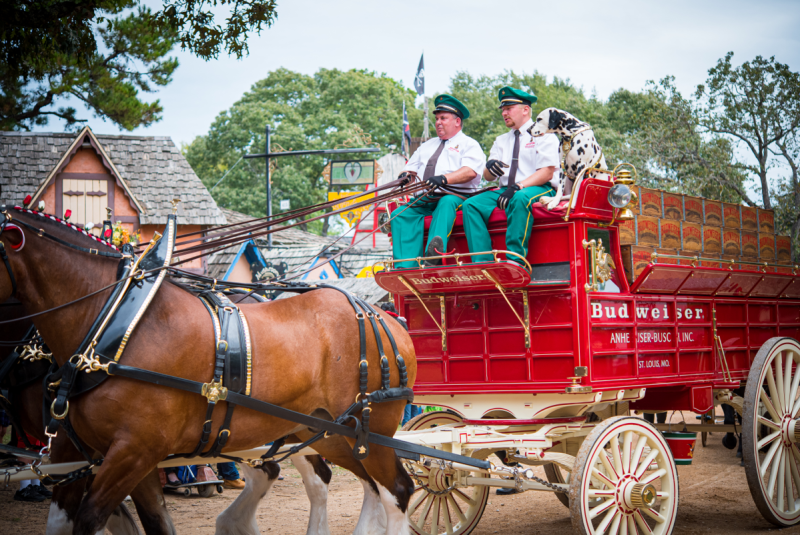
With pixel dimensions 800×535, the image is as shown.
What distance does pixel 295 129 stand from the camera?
1452 inches

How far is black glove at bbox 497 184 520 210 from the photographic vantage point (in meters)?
5.45

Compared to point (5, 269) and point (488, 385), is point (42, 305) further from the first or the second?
point (488, 385)

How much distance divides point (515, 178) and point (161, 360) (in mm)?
3408

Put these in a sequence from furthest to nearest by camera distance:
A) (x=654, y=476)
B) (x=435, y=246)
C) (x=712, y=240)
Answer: (x=712, y=240) < (x=435, y=246) < (x=654, y=476)

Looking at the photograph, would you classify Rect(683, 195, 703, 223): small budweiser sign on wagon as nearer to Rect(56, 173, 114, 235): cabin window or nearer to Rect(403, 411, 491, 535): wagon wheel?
Rect(403, 411, 491, 535): wagon wheel

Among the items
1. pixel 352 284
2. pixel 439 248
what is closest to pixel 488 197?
pixel 439 248

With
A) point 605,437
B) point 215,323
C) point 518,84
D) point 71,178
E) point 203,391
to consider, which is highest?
point 518,84

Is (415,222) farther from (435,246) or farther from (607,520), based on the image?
(607,520)

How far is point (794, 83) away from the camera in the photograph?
53.7 ft

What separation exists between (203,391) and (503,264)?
7.15ft

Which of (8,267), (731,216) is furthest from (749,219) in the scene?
(8,267)

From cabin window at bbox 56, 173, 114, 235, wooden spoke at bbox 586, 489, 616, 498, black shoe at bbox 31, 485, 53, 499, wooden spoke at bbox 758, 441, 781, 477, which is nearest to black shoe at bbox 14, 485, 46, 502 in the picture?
black shoe at bbox 31, 485, 53, 499

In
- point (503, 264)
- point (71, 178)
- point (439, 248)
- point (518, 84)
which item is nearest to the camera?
point (503, 264)

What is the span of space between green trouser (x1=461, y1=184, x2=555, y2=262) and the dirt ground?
107 inches
